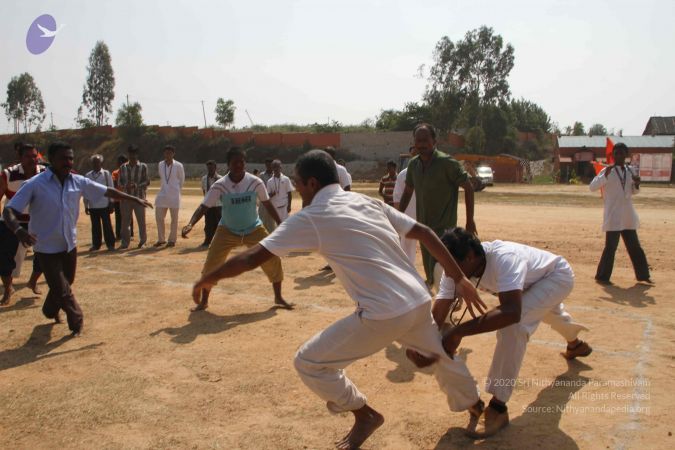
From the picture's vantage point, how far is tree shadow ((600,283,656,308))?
7.07m

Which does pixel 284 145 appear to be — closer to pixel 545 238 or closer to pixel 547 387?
pixel 545 238

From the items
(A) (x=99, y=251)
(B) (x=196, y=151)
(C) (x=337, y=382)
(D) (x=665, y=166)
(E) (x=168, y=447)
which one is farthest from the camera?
(B) (x=196, y=151)

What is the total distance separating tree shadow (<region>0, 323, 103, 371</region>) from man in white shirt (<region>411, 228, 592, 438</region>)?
12.4ft

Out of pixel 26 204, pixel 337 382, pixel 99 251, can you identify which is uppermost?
pixel 26 204

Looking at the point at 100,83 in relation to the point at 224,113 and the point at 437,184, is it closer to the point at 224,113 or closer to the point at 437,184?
the point at 224,113

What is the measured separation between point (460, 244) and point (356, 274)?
3.02ft

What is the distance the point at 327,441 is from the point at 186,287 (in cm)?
509

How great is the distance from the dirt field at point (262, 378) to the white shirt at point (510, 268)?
3.07ft

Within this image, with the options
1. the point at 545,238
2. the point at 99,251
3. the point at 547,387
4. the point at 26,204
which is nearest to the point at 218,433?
the point at 547,387

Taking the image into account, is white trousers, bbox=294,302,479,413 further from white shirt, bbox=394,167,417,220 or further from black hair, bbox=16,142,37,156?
black hair, bbox=16,142,37,156

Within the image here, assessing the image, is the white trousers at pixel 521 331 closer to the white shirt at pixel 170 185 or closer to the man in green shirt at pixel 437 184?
the man in green shirt at pixel 437 184

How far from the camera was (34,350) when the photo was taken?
223 inches

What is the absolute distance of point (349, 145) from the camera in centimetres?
5166

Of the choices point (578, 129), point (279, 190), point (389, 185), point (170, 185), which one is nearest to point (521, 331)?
point (389, 185)
